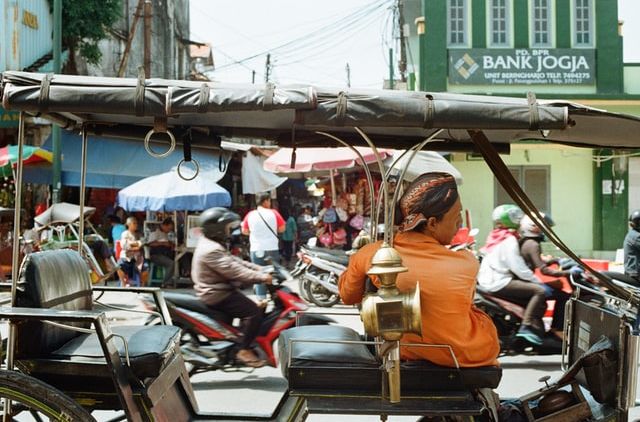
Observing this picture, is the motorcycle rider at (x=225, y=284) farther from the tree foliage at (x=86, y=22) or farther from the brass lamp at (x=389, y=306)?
the tree foliage at (x=86, y=22)

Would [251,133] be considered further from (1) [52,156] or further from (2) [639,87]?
(2) [639,87]

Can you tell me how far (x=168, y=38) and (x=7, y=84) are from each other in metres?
23.7

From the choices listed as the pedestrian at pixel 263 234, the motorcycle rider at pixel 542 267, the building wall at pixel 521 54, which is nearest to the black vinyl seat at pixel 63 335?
the motorcycle rider at pixel 542 267

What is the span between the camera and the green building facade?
16.7 m

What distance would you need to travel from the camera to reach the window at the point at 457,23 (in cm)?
1738

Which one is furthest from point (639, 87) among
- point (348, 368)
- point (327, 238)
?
point (348, 368)

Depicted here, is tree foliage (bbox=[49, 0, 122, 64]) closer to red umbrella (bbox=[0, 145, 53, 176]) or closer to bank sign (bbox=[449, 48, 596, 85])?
red umbrella (bbox=[0, 145, 53, 176])

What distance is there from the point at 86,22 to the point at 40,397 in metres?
14.3

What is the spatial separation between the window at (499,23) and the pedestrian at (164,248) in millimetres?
9595

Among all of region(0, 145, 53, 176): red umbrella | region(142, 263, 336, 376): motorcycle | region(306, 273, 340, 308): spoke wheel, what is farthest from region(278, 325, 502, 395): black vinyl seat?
region(0, 145, 53, 176): red umbrella

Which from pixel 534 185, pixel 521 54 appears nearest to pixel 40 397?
pixel 534 185

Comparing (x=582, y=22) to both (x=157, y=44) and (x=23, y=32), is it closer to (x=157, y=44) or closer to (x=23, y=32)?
(x=23, y=32)

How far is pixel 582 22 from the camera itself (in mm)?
17531

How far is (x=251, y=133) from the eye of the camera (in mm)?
3986
